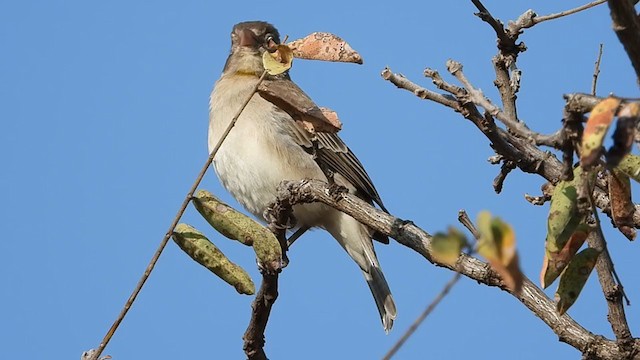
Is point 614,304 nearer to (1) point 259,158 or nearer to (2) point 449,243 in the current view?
(2) point 449,243

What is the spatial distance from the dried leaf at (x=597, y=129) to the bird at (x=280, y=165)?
14.8 feet

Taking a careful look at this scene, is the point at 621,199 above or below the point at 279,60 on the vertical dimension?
above

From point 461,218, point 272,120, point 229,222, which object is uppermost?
point 272,120

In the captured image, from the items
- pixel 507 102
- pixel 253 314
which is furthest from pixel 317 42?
pixel 253 314

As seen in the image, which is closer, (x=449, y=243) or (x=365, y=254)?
(x=449, y=243)

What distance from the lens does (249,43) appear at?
26.0 feet

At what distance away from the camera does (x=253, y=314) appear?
206 inches

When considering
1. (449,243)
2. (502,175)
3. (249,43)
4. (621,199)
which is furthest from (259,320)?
(449,243)

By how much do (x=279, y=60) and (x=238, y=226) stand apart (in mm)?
619

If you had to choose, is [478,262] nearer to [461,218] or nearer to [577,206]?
[461,218]

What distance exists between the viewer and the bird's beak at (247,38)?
790cm

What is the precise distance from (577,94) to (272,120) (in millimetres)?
4674

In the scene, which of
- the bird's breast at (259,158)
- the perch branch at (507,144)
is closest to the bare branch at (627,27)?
the perch branch at (507,144)

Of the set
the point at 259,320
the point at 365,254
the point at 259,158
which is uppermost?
the point at 365,254
